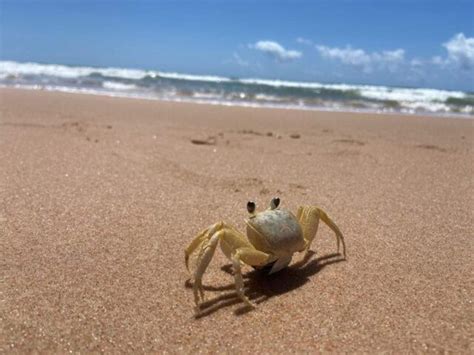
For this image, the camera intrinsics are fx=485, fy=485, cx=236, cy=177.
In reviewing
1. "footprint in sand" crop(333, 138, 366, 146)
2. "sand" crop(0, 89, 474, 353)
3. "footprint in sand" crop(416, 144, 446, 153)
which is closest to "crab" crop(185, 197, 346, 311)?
"sand" crop(0, 89, 474, 353)

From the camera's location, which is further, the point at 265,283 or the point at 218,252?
the point at 218,252

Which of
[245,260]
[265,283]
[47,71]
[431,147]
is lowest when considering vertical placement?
[265,283]

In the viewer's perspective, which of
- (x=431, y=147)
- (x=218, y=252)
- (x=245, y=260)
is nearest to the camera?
(x=245, y=260)

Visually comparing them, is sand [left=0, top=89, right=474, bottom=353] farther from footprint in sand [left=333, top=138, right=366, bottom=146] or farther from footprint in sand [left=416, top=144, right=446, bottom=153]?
footprint in sand [left=333, top=138, right=366, bottom=146]

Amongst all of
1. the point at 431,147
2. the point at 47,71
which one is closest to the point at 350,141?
the point at 431,147

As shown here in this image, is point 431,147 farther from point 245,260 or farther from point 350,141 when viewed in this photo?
point 245,260

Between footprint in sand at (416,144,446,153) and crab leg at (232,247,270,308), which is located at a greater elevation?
footprint in sand at (416,144,446,153)

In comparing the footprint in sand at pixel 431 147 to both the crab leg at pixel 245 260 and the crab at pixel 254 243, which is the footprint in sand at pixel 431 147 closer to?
the crab at pixel 254 243
